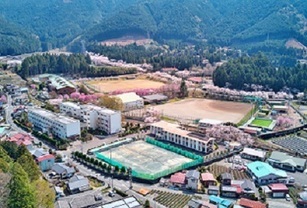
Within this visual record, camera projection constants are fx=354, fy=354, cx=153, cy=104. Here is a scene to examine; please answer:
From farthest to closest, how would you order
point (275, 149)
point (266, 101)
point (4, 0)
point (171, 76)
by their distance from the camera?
1. point (4, 0)
2. point (171, 76)
3. point (266, 101)
4. point (275, 149)

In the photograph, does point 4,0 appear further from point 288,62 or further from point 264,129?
point 264,129

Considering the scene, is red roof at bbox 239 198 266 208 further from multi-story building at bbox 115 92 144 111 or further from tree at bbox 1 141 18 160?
multi-story building at bbox 115 92 144 111

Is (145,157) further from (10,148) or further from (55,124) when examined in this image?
(10,148)

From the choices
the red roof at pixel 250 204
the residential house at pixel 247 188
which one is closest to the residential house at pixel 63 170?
the residential house at pixel 247 188

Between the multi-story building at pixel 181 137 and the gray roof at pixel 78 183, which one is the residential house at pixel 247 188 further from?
Answer: the gray roof at pixel 78 183

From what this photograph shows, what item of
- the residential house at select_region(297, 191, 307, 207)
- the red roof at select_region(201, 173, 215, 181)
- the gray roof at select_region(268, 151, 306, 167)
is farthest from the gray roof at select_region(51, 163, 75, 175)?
the gray roof at select_region(268, 151, 306, 167)

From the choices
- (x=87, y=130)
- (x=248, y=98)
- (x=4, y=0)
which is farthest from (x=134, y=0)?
(x=87, y=130)
